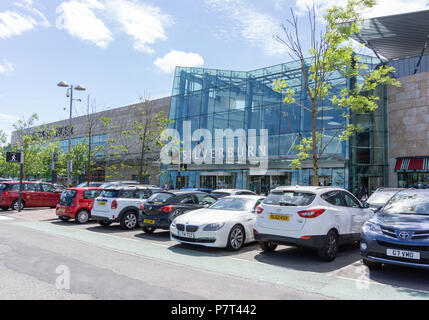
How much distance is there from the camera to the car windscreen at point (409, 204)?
23.1ft

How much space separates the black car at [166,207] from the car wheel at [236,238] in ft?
8.17

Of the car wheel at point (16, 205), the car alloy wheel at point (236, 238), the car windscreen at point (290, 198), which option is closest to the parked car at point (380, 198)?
the car windscreen at point (290, 198)

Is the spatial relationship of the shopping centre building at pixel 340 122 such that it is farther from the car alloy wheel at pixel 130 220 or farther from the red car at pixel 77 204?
the red car at pixel 77 204

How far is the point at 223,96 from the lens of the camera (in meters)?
32.1

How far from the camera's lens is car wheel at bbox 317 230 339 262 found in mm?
7655

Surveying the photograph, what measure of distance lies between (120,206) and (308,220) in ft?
23.5

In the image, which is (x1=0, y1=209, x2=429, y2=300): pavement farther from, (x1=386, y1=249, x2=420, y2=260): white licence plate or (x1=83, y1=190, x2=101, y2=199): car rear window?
(x1=83, y1=190, x2=101, y2=199): car rear window

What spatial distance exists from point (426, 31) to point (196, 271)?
2952 centimetres

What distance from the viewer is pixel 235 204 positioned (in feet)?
33.0

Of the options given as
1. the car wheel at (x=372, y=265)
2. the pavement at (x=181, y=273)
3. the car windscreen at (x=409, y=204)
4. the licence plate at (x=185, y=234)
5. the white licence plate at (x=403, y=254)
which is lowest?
the pavement at (x=181, y=273)

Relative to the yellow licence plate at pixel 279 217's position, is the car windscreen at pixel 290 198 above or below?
above

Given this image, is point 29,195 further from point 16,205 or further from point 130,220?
point 130,220
